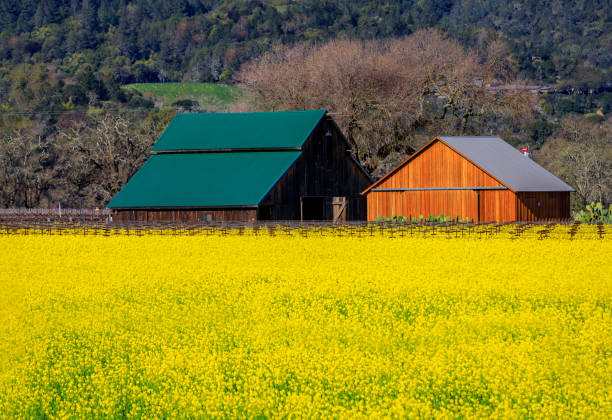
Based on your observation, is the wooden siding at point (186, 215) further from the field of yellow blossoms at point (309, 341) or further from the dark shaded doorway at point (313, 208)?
the field of yellow blossoms at point (309, 341)

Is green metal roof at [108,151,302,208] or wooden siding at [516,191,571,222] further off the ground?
green metal roof at [108,151,302,208]

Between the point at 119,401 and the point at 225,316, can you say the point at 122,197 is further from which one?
the point at 119,401

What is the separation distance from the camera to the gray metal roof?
164ft

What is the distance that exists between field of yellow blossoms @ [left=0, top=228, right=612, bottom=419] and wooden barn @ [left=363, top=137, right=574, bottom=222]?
2406cm

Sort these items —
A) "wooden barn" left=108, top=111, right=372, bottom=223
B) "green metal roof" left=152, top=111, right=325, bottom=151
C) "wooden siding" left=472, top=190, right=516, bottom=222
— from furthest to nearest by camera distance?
1. "green metal roof" left=152, top=111, right=325, bottom=151
2. "wooden barn" left=108, top=111, right=372, bottom=223
3. "wooden siding" left=472, top=190, right=516, bottom=222

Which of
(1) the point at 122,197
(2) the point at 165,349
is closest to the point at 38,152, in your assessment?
(1) the point at 122,197

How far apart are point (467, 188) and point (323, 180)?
9.69 meters

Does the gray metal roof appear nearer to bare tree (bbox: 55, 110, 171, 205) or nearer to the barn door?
the barn door

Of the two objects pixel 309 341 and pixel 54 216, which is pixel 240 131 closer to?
pixel 54 216

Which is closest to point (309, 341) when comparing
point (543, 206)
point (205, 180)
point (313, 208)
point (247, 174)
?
point (247, 174)

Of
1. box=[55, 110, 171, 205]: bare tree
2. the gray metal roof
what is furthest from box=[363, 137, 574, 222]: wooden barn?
box=[55, 110, 171, 205]: bare tree

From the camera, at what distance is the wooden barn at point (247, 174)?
5028cm

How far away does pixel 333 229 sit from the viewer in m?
40.8

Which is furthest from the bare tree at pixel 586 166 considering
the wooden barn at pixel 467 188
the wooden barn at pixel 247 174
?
the wooden barn at pixel 247 174
